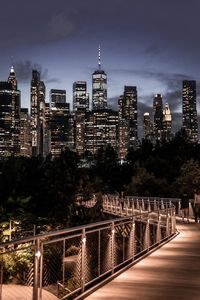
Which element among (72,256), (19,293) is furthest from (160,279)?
(19,293)

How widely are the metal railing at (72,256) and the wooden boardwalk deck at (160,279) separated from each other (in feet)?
1.04

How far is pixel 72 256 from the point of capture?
31.0ft

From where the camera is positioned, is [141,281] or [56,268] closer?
[56,268]

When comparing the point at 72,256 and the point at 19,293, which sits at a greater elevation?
the point at 72,256

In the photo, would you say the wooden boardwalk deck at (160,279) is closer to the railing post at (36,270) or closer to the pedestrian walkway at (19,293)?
the pedestrian walkway at (19,293)

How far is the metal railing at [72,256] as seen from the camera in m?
7.16

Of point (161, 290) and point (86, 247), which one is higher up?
point (86, 247)

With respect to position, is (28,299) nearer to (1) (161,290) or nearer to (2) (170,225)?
(1) (161,290)

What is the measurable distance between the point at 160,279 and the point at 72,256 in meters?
1.82

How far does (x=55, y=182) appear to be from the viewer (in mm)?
42906

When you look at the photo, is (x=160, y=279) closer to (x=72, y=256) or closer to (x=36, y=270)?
(x=72, y=256)

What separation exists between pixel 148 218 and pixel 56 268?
6460 millimetres

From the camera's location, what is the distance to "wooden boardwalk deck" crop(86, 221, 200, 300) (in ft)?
28.7

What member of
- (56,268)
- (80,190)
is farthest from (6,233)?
(80,190)
